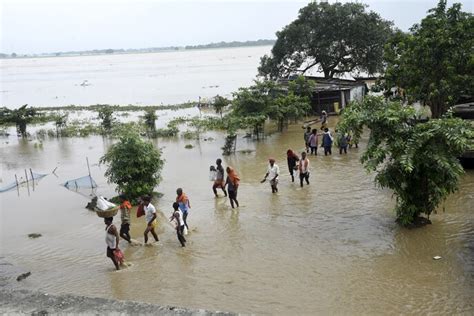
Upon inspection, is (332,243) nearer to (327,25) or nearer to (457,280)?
(457,280)

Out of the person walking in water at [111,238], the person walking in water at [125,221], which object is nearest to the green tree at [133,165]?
the person walking in water at [125,221]

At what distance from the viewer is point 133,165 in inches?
536

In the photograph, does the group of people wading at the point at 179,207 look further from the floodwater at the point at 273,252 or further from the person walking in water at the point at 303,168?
the floodwater at the point at 273,252

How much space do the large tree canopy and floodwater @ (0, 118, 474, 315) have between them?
1910 centimetres

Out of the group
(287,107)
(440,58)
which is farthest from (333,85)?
(440,58)

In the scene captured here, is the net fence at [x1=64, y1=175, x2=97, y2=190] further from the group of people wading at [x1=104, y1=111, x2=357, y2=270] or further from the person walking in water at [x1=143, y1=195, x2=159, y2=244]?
the person walking in water at [x1=143, y1=195, x2=159, y2=244]

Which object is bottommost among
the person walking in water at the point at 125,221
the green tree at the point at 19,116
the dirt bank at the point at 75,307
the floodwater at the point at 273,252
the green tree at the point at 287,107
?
the floodwater at the point at 273,252

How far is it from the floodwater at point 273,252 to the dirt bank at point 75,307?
3.16 metres

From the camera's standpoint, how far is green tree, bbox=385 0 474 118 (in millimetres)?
15836

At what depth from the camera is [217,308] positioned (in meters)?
7.63

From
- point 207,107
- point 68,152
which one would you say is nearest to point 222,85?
point 207,107

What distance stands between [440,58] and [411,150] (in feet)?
28.3

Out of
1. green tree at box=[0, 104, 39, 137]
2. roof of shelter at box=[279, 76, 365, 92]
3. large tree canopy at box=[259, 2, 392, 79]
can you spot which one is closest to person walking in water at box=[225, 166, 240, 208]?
roof of shelter at box=[279, 76, 365, 92]

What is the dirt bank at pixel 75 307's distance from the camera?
449cm
